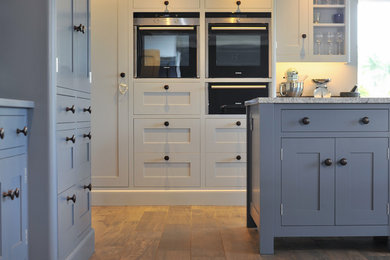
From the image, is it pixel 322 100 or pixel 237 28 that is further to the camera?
pixel 237 28

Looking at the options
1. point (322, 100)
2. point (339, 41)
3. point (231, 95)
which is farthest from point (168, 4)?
point (322, 100)

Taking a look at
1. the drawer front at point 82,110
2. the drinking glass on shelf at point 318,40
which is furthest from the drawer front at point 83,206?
the drinking glass on shelf at point 318,40

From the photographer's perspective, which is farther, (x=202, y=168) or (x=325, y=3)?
(x=325, y=3)

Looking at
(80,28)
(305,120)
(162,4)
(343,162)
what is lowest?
(343,162)

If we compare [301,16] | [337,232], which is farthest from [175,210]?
[301,16]

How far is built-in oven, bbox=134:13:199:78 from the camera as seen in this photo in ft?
13.1

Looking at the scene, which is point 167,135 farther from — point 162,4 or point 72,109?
point 72,109

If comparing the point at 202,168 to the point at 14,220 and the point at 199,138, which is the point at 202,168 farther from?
the point at 14,220

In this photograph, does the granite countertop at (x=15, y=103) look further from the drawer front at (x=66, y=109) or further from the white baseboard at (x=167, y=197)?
the white baseboard at (x=167, y=197)

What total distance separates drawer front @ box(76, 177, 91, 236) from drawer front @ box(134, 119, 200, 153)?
1.44m

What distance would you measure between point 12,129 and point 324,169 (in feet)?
5.42

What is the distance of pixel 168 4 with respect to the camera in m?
4.00

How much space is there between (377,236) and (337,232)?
0.98ft

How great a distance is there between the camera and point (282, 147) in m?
2.57
